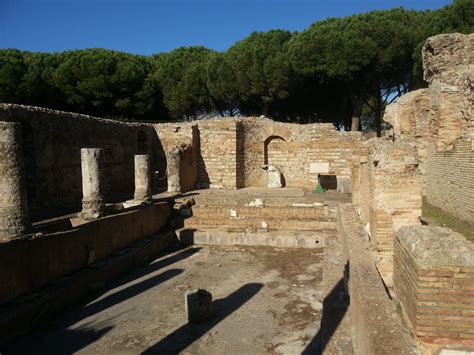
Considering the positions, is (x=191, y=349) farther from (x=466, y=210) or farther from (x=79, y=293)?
(x=466, y=210)

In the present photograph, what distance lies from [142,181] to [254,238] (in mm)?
3694

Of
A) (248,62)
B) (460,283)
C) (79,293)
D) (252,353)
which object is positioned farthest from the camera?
(248,62)

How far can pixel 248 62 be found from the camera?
27125 mm

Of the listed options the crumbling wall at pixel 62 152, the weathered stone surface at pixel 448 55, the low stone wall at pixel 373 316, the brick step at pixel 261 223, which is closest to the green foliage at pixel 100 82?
the crumbling wall at pixel 62 152

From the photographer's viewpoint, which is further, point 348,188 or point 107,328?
point 348,188

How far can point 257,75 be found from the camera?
1049 inches

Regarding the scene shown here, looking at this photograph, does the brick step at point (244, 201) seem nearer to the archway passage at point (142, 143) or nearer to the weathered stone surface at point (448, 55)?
the archway passage at point (142, 143)

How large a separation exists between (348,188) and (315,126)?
356 centimetres

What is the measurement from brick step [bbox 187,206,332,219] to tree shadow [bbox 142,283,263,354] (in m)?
4.10

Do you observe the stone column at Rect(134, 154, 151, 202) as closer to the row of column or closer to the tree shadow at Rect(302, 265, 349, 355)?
the row of column

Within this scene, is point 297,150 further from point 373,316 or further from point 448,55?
point 373,316

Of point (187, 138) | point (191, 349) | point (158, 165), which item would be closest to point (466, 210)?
point (191, 349)

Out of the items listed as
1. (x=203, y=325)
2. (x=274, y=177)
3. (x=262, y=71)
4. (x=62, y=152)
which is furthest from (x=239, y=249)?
(x=262, y=71)

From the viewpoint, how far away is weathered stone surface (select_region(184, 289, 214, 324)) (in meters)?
5.44
